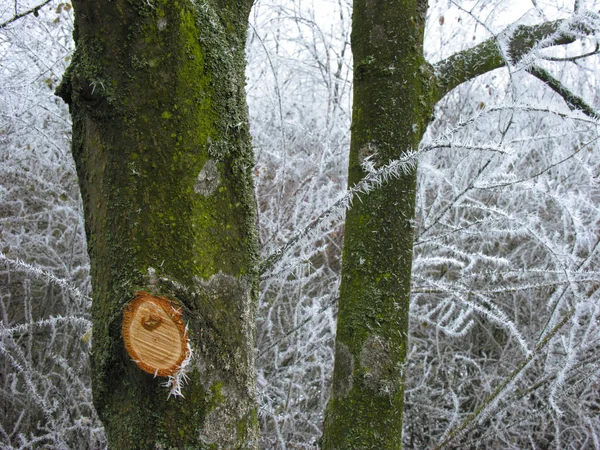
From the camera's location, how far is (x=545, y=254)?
111 inches

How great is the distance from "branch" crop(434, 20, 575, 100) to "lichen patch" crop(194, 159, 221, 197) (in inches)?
22.9

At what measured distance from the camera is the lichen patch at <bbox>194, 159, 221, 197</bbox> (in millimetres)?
698

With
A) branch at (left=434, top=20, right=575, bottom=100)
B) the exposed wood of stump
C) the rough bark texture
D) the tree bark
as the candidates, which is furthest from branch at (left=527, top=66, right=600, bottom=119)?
the exposed wood of stump

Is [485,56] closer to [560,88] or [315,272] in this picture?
[560,88]

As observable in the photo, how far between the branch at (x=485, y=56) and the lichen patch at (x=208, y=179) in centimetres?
58

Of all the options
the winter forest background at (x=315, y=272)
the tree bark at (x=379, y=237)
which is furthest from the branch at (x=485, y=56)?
the winter forest background at (x=315, y=272)

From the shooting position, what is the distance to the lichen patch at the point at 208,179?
698 mm

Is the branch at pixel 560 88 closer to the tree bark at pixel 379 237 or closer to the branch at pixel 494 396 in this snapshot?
the tree bark at pixel 379 237

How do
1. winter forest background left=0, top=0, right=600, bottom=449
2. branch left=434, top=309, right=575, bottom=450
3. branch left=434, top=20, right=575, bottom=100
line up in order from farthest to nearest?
1. winter forest background left=0, top=0, right=600, bottom=449
2. branch left=434, top=309, right=575, bottom=450
3. branch left=434, top=20, right=575, bottom=100

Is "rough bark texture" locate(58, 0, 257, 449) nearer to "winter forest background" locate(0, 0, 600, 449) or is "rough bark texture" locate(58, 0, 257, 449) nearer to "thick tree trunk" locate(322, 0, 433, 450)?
"thick tree trunk" locate(322, 0, 433, 450)

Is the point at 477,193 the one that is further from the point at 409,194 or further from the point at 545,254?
the point at 409,194

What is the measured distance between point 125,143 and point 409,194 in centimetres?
55

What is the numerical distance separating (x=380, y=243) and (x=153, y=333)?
48 cm

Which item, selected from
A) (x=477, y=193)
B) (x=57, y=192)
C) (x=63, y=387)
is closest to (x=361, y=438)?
(x=63, y=387)
